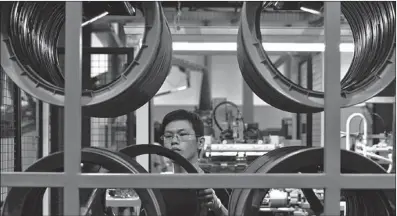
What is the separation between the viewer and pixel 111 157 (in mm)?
1161

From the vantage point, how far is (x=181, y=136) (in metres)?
2.27

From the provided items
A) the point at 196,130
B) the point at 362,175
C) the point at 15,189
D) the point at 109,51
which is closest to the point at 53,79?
the point at 15,189

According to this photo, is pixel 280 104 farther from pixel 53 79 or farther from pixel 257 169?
pixel 53 79

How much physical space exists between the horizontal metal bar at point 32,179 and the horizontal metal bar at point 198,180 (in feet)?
0.18

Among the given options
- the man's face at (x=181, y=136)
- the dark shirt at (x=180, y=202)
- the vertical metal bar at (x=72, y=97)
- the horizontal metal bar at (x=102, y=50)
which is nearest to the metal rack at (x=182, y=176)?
the vertical metal bar at (x=72, y=97)

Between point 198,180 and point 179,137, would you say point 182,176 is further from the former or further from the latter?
point 179,137

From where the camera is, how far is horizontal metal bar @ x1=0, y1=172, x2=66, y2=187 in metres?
1.04

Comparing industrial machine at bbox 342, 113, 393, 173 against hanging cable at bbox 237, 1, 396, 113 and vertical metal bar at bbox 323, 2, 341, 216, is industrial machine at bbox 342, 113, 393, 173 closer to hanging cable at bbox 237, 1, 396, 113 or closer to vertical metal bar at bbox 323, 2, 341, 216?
hanging cable at bbox 237, 1, 396, 113

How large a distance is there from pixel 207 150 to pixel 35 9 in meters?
2.83

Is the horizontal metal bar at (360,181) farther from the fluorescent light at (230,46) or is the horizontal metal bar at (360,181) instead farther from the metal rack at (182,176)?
Result: the fluorescent light at (230,46)

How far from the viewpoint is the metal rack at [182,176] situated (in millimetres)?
1049

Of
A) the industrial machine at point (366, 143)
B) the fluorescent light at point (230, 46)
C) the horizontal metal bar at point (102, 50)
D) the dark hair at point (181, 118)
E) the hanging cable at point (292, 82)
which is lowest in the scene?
the industrial machine at point (366, 143)

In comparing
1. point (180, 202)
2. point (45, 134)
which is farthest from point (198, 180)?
point (45, 134)

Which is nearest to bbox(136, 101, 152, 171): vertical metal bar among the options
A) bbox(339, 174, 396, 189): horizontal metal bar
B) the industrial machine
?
the industrial machine
